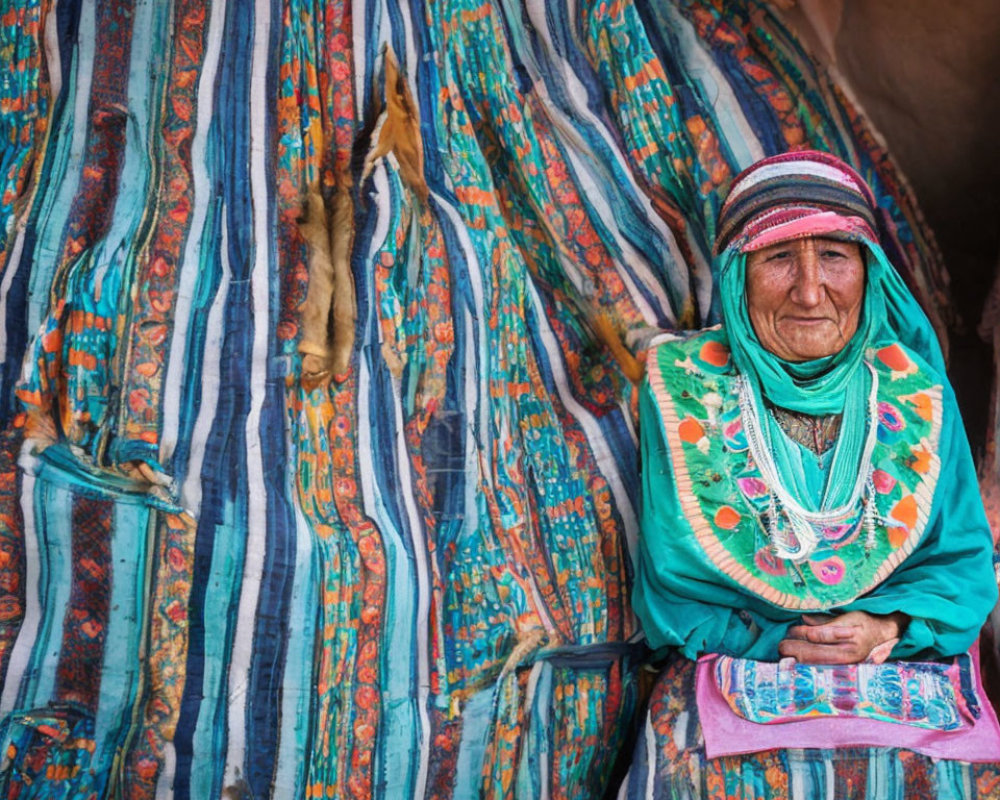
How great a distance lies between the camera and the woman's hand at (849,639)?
2318 mm

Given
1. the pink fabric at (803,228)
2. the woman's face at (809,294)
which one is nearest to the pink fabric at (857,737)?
the woman's face at (809,294)

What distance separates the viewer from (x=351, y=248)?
267cm

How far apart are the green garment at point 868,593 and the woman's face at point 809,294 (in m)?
0.21

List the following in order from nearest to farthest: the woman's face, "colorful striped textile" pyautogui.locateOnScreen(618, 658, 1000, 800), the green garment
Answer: "colorful striped textile" pyautogui.locateOnScreen(618, 658, 1000, 800) < the green garment < the woman's face

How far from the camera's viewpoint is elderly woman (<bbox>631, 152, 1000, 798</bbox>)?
2.28 m

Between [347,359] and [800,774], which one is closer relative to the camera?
[800,774]

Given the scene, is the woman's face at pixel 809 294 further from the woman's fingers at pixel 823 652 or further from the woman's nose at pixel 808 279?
the woman's fingers at pixel 823 652

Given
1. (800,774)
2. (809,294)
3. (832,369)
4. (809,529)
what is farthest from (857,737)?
(809,294)

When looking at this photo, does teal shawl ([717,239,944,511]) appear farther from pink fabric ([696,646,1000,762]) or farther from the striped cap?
pink fabric ([696,646,1000,762])

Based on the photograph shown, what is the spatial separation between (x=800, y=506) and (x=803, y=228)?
533mm

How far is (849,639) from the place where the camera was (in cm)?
232

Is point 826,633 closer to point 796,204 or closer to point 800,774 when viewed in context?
point 800,774

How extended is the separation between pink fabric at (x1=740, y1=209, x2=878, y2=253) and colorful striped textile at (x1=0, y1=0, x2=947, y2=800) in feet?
1.54

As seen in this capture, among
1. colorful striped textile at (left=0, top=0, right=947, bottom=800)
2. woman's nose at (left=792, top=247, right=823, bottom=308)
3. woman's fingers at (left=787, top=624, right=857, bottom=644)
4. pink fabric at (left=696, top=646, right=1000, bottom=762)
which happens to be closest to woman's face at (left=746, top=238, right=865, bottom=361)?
woman's nose at (left=792, top=247, right=823, bottom=308)
